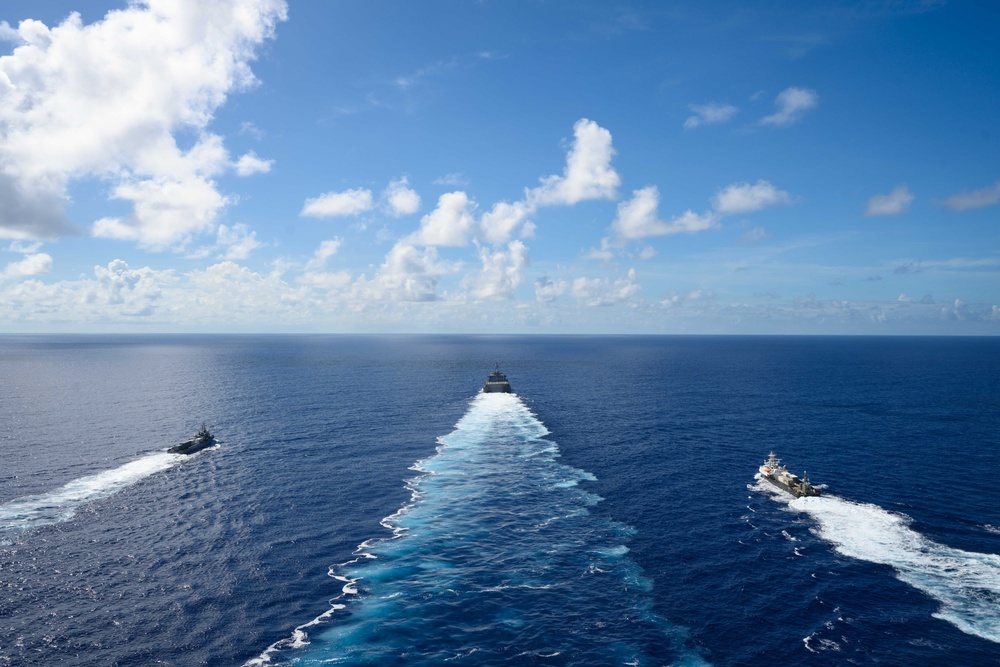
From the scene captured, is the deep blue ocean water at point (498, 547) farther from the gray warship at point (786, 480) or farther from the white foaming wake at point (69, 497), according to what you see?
the gray warship at point (786, 480)

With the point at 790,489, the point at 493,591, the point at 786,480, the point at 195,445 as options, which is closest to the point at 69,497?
the point at 195,445

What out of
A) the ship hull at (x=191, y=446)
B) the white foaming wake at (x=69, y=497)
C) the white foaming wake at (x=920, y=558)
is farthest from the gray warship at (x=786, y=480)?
the ship hull at (x=191, y=446)

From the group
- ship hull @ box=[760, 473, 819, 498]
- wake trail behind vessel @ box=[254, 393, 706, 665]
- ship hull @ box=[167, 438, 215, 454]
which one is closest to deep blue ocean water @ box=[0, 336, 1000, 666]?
wake trail behind vessel @ box=[254, 393, 706, 665]

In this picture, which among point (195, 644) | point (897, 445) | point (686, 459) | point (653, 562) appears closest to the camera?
point (195, 644)

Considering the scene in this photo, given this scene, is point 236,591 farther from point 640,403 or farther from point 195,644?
point 640,403

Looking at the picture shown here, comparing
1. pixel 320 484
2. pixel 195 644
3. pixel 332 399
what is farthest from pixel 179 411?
pixel 195 644

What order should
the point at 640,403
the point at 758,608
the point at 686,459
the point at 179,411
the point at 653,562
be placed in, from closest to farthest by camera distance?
the point at 758,608 < the point at 653,562 < the point at 686,459 < the point at 179,411 < the point at 640,403
